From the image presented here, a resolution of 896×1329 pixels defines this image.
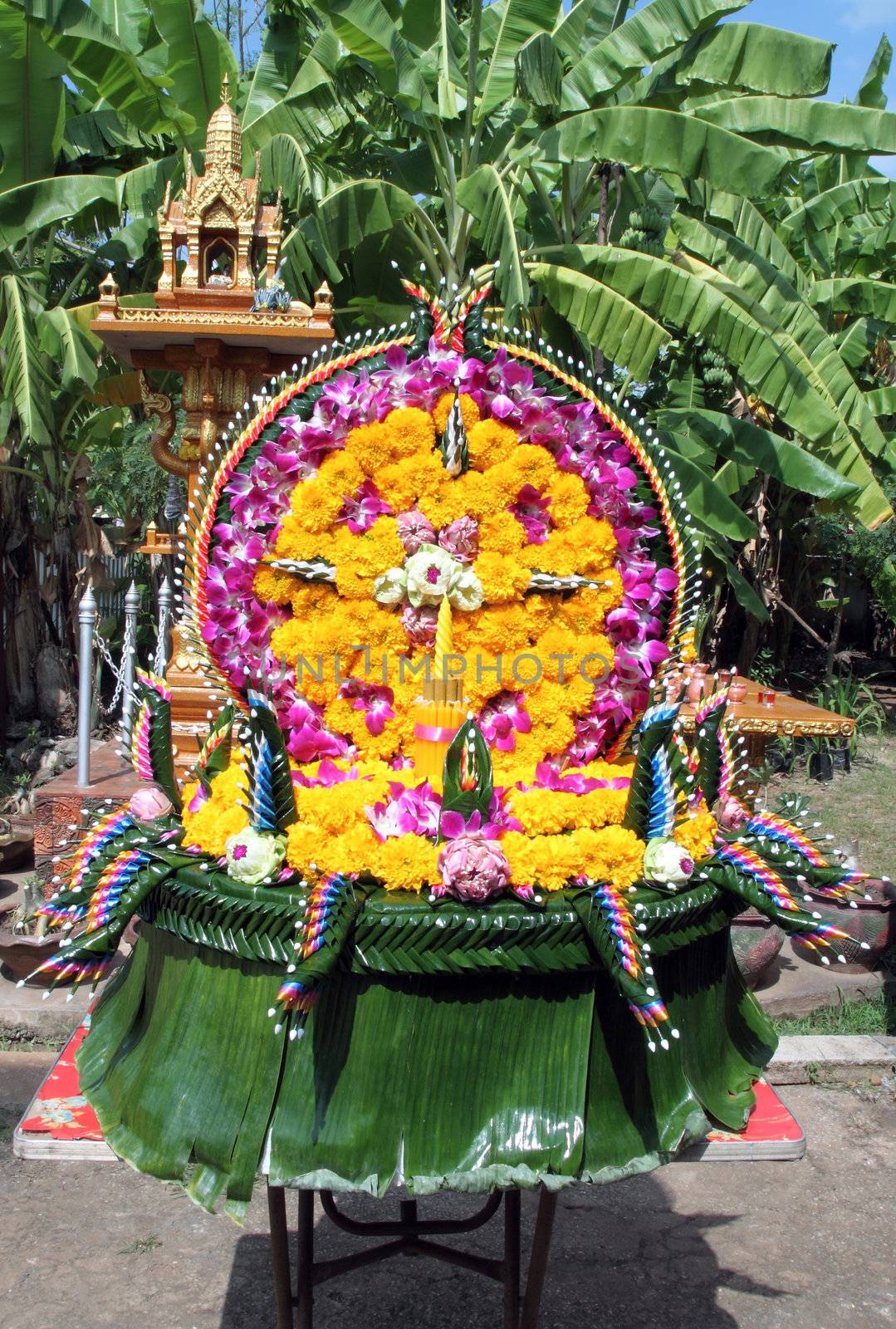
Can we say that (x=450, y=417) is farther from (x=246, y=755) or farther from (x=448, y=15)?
(x=448, y=15)

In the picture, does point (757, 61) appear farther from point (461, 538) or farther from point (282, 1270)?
point (282, 1270)

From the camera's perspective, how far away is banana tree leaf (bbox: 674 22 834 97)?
6.12 meters

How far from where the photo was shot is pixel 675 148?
6.02 meters

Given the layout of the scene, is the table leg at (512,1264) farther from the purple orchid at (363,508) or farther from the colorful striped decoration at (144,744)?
the purple orchid at (363,508)

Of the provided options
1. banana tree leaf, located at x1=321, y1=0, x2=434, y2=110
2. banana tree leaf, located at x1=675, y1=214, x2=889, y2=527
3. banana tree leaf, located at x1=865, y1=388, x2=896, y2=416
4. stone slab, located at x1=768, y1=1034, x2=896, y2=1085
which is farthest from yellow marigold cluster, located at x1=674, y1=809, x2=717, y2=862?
banana tree leaf, located at x1=865, y1=388, x2=896, y2=416

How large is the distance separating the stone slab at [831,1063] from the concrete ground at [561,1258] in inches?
24.0

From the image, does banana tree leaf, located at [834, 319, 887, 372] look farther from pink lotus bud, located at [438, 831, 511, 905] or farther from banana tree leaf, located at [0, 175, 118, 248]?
pink lotus bud, located at [438, 831, 511, 905]

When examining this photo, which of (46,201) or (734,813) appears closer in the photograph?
(734,813)

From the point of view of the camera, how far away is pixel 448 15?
746cm

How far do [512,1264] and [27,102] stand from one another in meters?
7.27

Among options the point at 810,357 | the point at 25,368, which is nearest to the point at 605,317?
the point at 810,357

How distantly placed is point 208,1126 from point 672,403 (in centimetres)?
831

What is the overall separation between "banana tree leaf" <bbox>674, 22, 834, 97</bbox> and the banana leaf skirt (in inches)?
225

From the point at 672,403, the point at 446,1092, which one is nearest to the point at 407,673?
the point at 446,1092
